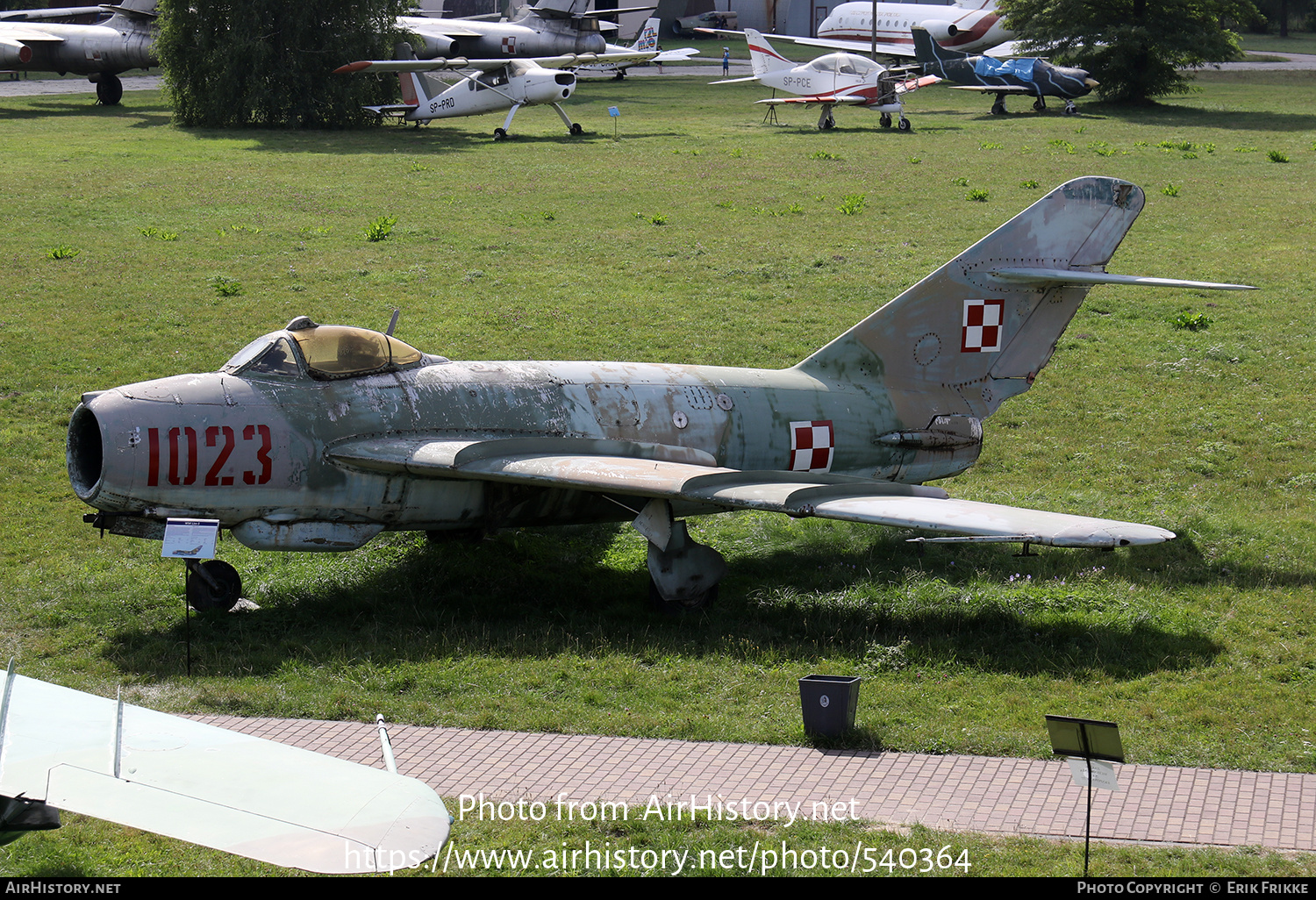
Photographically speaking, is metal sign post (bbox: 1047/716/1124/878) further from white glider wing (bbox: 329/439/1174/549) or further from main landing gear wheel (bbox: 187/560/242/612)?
main landing gear wheel (bbox: 187/560/242/612)

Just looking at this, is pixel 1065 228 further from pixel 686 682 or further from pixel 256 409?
pixel 256 409

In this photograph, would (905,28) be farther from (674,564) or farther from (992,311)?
(674,564)

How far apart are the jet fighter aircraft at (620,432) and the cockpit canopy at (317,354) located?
21 mm

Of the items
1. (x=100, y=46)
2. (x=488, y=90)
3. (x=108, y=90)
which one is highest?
(x=100, y=46)

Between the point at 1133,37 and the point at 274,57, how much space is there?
124 ft

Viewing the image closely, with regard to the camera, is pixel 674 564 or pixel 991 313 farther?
pixel 991 313

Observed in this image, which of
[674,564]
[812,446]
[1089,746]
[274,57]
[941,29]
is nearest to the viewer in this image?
[1089,746]

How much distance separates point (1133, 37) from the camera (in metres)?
53.9

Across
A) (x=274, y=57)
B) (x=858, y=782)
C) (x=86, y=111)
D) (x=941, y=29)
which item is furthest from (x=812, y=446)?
(x=941, y=29)

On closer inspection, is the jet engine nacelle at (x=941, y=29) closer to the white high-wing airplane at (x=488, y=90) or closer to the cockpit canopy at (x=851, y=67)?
the cockpit canopy at (x=851, y=67)

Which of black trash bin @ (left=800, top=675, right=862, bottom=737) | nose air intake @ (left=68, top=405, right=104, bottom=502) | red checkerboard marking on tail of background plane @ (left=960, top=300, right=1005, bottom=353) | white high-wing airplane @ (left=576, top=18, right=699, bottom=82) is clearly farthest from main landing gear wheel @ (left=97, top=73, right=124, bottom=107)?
black trash bin @ (left=800, top=675, right=862, bottom=737)

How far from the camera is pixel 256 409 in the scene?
1159 centimetres

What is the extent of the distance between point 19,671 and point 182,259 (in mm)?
17838

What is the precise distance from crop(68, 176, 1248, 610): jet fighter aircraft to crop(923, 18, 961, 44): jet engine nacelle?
6661cm
